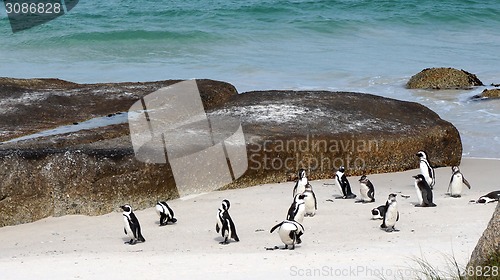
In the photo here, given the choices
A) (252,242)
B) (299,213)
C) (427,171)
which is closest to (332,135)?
(427,171)

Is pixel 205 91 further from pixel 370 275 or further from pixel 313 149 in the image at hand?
pixel 370 275

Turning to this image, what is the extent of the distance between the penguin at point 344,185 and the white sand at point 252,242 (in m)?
0.09

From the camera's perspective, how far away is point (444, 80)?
61.6ft

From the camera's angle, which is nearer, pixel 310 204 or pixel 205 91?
pixel 310 204

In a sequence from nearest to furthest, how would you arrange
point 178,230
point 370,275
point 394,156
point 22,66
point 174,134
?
point 370,275
point 178,230
point 174,134
point 394,156
point 22,66

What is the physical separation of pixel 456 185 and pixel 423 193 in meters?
0.73

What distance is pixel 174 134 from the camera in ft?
34.8

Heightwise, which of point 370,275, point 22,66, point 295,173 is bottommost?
point 22,66

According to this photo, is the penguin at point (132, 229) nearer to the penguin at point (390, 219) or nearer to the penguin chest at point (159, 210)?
the penguin chest at point (159, 210)

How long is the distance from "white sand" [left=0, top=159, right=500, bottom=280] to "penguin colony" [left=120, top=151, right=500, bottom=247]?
105 millimetres

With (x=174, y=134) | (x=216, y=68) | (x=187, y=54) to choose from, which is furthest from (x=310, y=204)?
(x=187, y=54)

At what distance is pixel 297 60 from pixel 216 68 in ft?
7.68

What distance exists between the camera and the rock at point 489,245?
5654 millimetres

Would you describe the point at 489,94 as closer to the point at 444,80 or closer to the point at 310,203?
the point at 444,80
